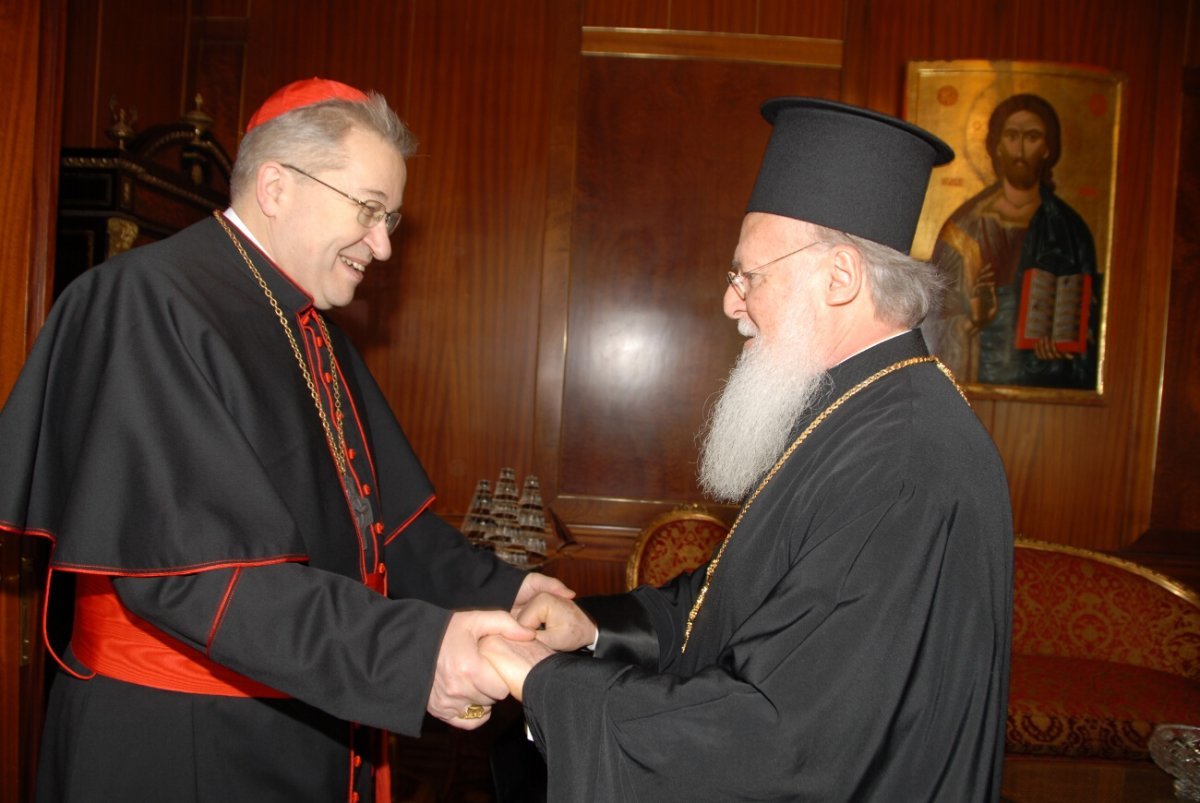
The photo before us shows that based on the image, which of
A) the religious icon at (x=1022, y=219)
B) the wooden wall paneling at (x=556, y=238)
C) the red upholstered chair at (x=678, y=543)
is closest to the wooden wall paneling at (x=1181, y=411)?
the religious icon at (x=1022, y=219)

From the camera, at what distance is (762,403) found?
1.97 metres

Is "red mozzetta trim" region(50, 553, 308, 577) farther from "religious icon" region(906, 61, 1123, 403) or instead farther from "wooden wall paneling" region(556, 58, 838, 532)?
"religious icon" region(906, 61, 1123, 403)

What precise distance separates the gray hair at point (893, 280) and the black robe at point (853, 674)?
251 mm

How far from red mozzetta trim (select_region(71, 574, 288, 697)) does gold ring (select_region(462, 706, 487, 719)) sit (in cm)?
42

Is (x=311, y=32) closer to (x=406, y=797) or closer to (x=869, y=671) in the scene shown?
(x=406, y=797)

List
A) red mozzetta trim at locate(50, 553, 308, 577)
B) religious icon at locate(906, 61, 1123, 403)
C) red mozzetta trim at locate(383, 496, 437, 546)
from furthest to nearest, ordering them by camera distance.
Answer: religious icon at locate(906, 61, 1123, 403) < red mozzetta trim at locate(383, 496, 437, 546) < red mozzetta trim at locate(50, 553, 308, 577)

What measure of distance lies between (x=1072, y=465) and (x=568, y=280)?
3.03 meters

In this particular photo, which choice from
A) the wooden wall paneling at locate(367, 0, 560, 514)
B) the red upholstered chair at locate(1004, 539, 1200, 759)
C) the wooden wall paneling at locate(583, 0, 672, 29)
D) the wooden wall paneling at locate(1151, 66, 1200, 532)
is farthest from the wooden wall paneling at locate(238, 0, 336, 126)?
the wooden wall paneling at locate(1151, 66, 1200, 532)

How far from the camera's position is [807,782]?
1.39m

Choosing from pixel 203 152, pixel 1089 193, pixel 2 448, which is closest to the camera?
pixel 2 448

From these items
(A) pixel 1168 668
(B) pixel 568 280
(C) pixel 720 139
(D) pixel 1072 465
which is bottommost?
(A) pixel 1168 668

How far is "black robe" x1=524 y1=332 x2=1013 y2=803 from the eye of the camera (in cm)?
139

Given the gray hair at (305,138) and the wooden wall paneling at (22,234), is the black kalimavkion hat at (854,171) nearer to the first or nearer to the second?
the gray hair at (305,138)

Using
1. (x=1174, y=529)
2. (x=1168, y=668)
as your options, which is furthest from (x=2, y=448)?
(x=1174, y=529)
